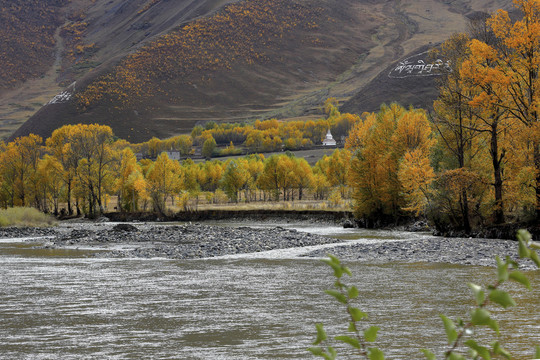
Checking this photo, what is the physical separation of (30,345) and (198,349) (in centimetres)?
409

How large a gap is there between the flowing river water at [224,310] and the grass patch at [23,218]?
40.7 metres

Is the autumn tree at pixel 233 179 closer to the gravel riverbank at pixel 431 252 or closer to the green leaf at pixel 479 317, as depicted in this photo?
the gravel riverbank at pixel 431 252

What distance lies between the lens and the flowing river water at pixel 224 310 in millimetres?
14156

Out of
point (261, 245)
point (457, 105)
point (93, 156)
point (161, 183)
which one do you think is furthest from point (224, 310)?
point (93, 156)

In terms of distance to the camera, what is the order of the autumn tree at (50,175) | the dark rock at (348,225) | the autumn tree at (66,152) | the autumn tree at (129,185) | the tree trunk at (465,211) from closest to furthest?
the tree trunk at (465,211) < the dark rock at (348,225) < the autumn tree at (129,185) < the autumn tree at (66,152) < the autumn tree at (50,175)

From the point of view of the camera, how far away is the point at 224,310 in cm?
1848

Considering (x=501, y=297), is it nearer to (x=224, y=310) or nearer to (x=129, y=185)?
(x=224, y=310)

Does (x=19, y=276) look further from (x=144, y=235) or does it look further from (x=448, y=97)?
(x=448, y=97)

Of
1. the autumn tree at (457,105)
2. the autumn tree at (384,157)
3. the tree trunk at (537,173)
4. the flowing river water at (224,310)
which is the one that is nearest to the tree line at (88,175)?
the autumn tree at (384,157)

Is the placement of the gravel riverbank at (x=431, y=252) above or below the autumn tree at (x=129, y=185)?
below

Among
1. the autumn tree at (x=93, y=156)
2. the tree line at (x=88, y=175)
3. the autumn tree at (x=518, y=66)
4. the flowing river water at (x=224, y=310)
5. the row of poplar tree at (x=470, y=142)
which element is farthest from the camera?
the tree line at (x=88, y=175)

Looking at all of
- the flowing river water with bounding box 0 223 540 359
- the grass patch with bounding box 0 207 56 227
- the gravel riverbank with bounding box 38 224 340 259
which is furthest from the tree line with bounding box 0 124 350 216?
the flowing river water with bounding box 0 223 540 359

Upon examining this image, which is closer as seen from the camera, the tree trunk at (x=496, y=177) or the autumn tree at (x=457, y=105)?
the tree trunk at (x=496, y=177)

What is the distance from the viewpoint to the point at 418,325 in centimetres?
1576
